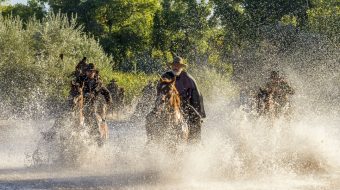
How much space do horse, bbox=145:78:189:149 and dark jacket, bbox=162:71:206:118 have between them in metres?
0.97

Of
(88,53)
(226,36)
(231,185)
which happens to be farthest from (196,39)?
(231,185)

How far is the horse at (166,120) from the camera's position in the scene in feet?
41.2

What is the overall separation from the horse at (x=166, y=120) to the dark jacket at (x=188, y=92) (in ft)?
3.19

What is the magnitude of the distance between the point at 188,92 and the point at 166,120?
54.0 inches

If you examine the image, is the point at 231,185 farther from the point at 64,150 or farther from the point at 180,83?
the point at 64,150

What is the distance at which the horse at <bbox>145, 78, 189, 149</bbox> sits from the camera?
12547 mm

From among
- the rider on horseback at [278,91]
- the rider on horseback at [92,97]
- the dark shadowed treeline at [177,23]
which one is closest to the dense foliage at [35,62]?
the rider on horseback at [92,97]

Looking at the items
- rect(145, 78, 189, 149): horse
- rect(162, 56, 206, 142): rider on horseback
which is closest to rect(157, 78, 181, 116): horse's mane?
rect(145, 78, 189, 149): horse

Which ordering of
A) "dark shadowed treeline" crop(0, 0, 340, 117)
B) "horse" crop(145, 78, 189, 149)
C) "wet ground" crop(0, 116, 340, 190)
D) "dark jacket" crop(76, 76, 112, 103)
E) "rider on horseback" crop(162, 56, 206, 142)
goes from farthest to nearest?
"dark shadowed treeline" crop(0, 0, 340, 117)
"dark jacket" crop(76, 76, 112, 103)
"rider on horseback" crop(162, 56, 206, 142)
"horse" crop(145, 78, 189, 149)
"wet ground" crop(0, 116, 340, 190)

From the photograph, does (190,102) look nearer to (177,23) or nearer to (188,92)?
(188,92)

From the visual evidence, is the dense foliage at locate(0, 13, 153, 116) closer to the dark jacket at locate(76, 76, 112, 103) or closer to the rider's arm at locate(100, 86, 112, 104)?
the rider's arm at locate(100, 86, 112, 104)

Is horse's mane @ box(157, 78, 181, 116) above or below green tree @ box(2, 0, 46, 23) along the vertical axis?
below

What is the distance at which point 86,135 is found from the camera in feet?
48.9

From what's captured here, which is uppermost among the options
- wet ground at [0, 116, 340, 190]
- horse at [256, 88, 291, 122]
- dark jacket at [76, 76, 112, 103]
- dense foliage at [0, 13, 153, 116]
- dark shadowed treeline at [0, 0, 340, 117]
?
dark shadowed treeline at [0, 0, 340, 117]
